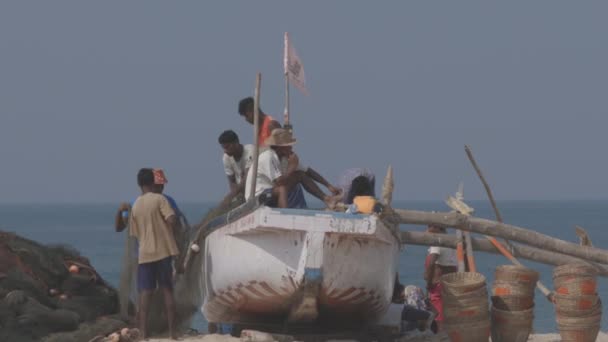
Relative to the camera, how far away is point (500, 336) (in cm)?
1057

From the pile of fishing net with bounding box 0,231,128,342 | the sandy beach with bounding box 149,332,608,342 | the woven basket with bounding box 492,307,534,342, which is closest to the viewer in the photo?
the woven basket with bounding box 492,307,534,342

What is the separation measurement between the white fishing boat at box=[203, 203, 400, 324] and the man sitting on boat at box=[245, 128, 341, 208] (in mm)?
418

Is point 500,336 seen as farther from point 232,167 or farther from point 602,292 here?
point 602,292

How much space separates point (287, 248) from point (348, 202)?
1.26m

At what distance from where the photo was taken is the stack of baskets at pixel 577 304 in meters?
10.3

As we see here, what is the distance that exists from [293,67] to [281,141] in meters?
1.53

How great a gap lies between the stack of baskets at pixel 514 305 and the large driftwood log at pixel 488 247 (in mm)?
1265

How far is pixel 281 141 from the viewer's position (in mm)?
10945

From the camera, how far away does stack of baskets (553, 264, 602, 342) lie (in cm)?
1034

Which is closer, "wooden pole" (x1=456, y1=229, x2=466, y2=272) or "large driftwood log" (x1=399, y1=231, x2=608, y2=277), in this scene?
"wooden pole" (x1=456, y1=229, x2=466, y2=272)

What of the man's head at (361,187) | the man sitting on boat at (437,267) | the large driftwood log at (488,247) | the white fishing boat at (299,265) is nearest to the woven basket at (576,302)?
the large driftwood log at (488,247)

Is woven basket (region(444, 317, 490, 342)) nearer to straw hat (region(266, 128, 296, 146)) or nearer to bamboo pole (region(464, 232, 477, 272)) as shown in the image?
bamboo pole (region(464, 232, 477, 272))

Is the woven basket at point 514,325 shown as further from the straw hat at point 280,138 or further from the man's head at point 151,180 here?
the man's head at point 151,180

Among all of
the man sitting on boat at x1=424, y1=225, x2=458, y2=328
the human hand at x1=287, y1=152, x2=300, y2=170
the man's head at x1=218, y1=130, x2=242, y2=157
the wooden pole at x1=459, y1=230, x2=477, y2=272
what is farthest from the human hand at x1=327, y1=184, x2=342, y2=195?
the wooden pole at x1=459, y1=230, x2=477, y2=272
